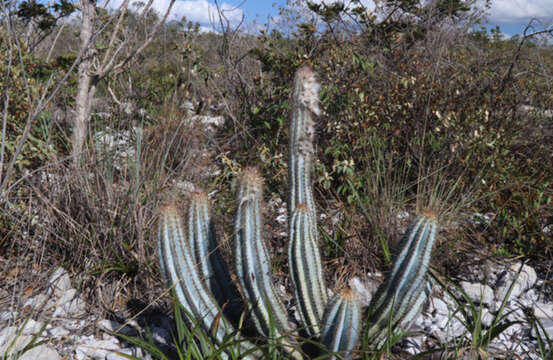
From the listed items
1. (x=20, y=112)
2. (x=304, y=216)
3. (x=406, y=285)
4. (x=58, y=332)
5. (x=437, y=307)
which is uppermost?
(x=20, y=112)

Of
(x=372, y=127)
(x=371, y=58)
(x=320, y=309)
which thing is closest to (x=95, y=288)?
(x=320, y=309)

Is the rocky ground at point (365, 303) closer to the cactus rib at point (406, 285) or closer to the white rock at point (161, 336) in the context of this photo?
the white rock at point (161, 336)

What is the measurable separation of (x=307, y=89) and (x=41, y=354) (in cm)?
169

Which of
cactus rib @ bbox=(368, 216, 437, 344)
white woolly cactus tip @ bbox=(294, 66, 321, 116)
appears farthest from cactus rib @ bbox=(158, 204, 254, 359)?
white woolly cactus tip @ bbox=(294, 66, 321, 116)

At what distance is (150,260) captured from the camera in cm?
246

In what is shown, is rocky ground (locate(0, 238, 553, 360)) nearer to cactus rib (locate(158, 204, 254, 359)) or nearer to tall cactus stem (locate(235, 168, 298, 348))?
cactus rib (locate(158, 204, 254, 359))

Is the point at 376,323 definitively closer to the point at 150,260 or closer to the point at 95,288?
the point at 150,260

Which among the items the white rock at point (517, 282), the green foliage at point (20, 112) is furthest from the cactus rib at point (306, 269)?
the green foliage at point (20, 112)

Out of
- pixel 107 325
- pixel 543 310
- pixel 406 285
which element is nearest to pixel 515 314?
pixel 543 310

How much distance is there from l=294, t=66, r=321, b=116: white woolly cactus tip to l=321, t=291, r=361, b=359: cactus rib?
2.58 feet

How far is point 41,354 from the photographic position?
1922mm

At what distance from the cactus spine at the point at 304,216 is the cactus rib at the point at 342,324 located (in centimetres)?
14

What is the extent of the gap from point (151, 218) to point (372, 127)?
1.97 metres

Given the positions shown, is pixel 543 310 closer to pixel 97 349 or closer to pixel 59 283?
pixel 97 349
